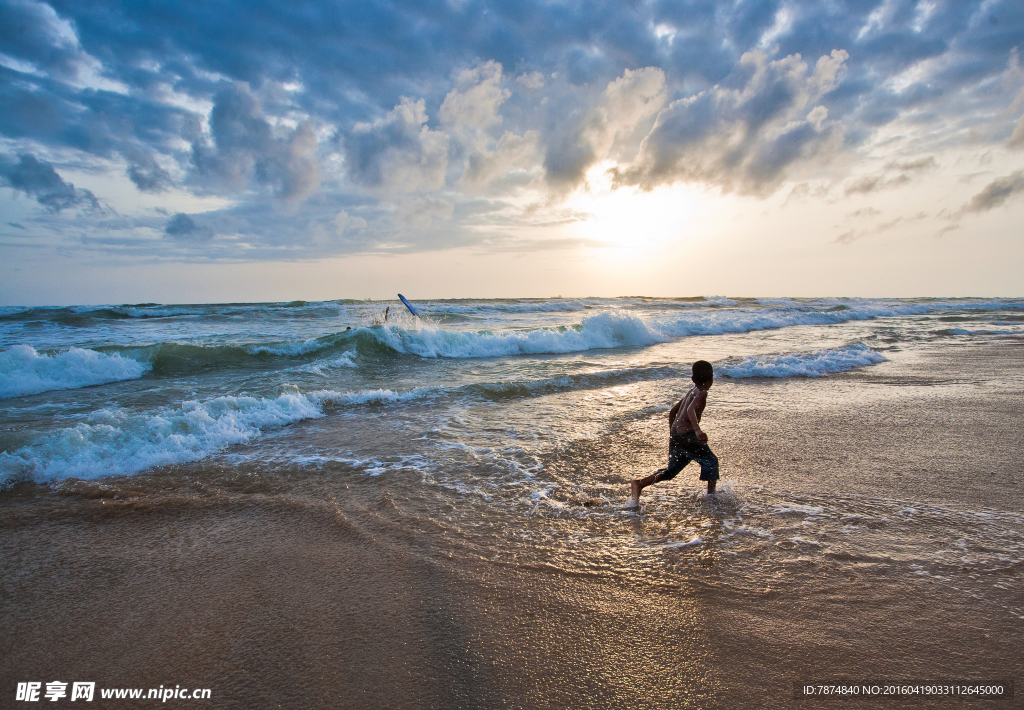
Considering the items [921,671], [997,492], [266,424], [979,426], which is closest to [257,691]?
[921,671]

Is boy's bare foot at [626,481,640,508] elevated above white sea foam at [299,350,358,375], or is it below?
below

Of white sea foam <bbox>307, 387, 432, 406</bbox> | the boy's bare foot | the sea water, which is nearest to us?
the sea water

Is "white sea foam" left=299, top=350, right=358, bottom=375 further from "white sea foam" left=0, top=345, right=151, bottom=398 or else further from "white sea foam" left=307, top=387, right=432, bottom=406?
"white sea foam" left=0, top=345, right=151, bottom=398

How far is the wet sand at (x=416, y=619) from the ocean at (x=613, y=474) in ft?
0.10

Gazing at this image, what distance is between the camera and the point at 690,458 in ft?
14.7

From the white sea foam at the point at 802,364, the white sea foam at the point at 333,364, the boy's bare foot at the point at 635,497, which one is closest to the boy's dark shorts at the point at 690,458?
the boy's bare foot at the point at 635,497

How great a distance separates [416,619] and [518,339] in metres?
14.5

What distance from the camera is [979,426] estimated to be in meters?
6.50

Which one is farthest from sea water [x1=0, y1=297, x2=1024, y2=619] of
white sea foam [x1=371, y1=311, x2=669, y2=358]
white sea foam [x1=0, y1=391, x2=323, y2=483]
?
white sea foam [x1=371, y1=311, x2=669, y2=358]

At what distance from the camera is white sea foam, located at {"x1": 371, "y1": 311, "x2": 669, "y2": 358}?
1590 centimetres

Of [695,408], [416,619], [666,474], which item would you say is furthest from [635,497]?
[416,619]

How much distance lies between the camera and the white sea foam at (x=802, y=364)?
1084 cm

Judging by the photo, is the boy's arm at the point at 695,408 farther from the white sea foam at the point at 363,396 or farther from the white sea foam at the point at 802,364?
the white sea foam at the point at 802,364

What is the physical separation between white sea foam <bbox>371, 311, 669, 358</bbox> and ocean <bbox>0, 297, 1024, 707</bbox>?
13.5 feet
